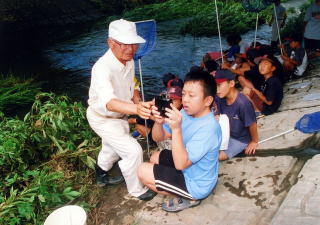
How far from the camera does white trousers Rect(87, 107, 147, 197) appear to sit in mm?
3312

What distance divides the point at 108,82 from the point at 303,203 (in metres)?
2.40

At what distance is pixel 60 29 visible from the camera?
72.8ft

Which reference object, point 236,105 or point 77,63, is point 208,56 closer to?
point 236,105

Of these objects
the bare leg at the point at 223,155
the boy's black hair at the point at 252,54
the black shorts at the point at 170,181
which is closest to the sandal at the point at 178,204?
the black shorts at the point at 170,181

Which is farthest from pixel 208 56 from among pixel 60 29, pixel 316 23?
pixel 60 29

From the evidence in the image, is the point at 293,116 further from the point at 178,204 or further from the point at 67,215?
the point at 67,215

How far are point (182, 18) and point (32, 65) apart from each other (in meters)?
13.0

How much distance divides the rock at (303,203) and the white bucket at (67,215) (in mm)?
1935

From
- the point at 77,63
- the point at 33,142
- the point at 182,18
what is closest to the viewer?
the point at 33,142

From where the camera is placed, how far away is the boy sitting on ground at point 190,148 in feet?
8.82

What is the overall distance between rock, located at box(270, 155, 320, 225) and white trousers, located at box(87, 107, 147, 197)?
156 centimetres

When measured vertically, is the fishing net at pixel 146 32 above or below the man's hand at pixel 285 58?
above

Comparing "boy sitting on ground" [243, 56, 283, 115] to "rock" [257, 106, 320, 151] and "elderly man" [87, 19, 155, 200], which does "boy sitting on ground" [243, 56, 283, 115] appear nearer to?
"rock" [257, 106, 320, 151]

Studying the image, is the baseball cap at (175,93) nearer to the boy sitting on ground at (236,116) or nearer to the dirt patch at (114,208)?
the boy sitting on ground at (236,116)
